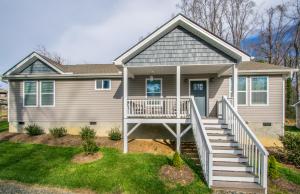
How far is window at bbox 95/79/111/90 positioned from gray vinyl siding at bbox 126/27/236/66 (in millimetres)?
3555

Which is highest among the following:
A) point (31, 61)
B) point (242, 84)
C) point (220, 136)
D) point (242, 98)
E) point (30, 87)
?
point (31, 61)

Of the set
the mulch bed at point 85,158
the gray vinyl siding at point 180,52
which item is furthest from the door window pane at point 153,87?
the mulch bed at point 85,158

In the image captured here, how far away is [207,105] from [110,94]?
19.4 ft

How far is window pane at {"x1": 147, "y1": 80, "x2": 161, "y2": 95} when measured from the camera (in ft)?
42.0

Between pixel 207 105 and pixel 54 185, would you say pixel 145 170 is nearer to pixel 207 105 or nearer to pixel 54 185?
pixel 54 185

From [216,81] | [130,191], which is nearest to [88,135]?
[130,191]

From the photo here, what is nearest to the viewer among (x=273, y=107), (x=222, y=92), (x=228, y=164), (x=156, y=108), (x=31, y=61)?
(x=228, y=164)

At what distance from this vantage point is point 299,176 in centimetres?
750

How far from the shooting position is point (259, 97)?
12.2 m

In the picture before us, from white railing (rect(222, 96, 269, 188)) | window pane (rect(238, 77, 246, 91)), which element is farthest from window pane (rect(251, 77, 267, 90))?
white railing (rect(222, 96, 269, 188))

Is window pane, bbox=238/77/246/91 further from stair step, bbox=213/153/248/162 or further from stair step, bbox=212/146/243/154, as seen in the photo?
stair step, bbox=213/153/248/162

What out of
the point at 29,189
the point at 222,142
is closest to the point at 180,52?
the point at 222,142

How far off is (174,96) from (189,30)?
3845 millimetres

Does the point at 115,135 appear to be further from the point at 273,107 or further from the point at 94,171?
the point at 273,107
